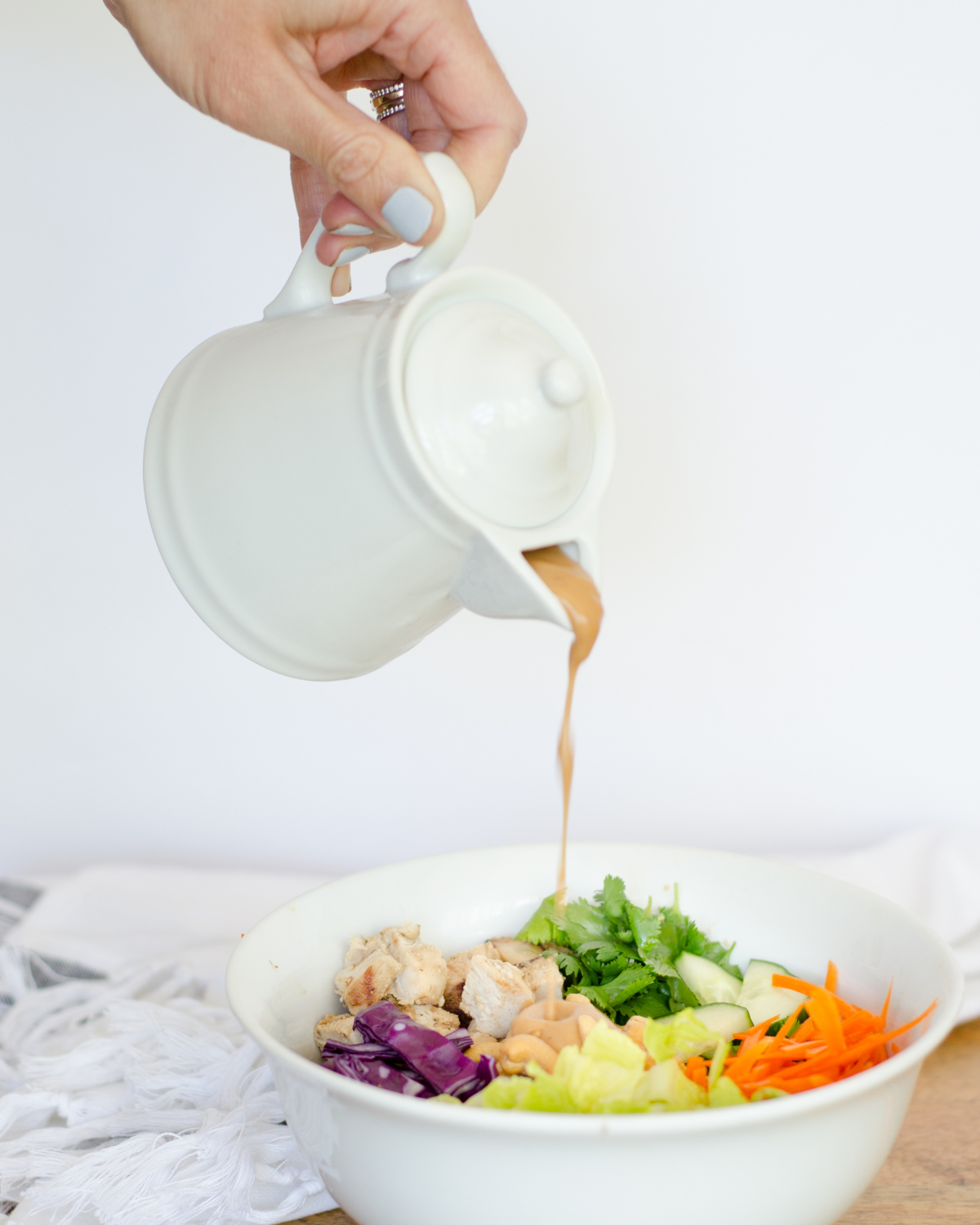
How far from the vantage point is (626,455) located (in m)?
1.95

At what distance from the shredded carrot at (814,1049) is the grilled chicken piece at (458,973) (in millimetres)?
246

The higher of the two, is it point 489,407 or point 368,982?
point 489,407

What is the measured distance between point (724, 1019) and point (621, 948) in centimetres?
14

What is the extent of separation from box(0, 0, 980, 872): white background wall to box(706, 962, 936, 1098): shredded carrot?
1.03 m

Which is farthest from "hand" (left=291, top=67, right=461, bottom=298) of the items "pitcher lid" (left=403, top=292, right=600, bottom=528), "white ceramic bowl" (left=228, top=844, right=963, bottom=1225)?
"white ceramic bowl" (left=228, top=844, right=963, bottom=1225)

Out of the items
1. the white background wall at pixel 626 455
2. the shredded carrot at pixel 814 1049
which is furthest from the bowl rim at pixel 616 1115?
the white background wall at pixel 626 455

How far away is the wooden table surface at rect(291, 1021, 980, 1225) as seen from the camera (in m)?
0.98

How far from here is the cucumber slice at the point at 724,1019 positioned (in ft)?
3.34

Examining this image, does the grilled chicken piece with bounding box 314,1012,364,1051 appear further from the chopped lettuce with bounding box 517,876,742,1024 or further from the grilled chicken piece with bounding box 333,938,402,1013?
the chopped lettuce with bounding box 517,876,742,1024

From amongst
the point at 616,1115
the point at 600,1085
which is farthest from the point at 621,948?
the point at 616,1115

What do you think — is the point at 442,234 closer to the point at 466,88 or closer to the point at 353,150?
the point at 353,150

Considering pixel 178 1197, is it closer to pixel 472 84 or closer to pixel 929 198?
pixel 472 84

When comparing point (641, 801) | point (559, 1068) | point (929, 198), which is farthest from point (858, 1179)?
point (929, 198)

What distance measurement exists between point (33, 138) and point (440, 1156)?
178 centimetres
